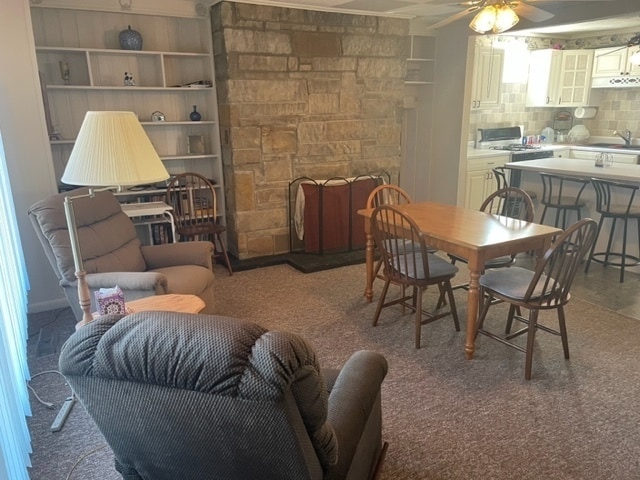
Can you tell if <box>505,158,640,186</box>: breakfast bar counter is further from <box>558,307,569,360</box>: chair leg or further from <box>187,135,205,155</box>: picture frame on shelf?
<box>187,135,205,155</box>: picture frame on shelf

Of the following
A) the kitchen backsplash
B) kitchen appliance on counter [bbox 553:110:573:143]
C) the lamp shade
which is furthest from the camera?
kitchen appliance on counter [bbox 553:110:573:143]

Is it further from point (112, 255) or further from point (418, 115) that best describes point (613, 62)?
point (112, 255)

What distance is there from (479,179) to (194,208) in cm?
350

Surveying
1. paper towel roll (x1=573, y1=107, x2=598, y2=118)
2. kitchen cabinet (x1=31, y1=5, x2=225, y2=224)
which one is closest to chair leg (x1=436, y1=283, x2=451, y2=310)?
kitchen cabinet (x1=31, y1=5, x2=225, y2=224)

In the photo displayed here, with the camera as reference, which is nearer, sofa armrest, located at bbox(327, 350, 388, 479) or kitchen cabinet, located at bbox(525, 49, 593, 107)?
sofa armrest, located at bbox(327, 350, 388, 479)

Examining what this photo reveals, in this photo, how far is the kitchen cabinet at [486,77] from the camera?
235 inches

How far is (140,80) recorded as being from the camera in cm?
450

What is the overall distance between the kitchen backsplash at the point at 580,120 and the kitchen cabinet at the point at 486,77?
238mm

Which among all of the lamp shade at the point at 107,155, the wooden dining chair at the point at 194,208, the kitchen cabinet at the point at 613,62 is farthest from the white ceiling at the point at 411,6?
the lamp shade at the point at 107,155

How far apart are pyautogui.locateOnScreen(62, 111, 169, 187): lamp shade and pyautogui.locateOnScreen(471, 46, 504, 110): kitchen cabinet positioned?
498 cm

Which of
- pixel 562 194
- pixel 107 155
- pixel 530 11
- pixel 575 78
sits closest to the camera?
pixel 107 155

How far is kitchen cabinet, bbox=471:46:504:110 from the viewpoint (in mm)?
5965

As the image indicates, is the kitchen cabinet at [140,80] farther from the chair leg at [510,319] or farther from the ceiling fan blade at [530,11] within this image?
the chair leg at [510,319]

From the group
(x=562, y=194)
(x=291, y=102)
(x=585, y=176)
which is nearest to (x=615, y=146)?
(x=562, y=194)
